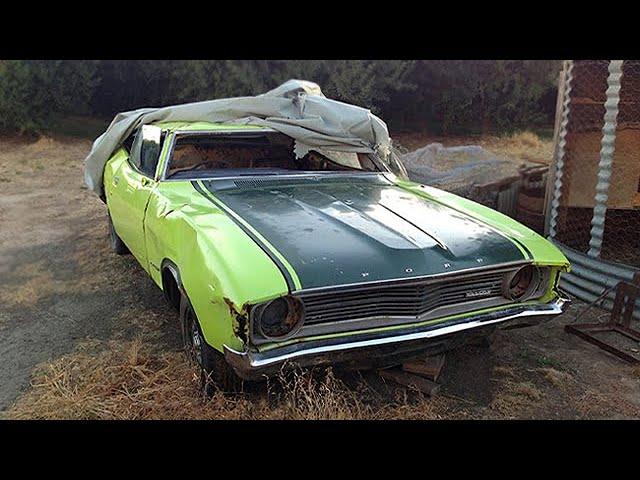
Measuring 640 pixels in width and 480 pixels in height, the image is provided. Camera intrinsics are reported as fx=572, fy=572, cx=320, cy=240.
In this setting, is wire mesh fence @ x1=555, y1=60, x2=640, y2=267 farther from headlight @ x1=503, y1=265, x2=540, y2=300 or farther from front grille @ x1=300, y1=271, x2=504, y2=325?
front grille @ x1=300, y1=271, x2=504, y2=325

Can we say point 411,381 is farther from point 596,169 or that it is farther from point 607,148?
point 596,169

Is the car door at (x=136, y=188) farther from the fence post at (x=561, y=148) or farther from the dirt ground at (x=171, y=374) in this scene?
the fence post at (x=561, y=148)

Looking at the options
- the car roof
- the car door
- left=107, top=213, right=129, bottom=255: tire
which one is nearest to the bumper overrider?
the car door

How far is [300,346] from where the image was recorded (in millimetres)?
2746

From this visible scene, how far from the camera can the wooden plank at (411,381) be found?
3.30 m

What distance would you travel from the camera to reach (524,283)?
3.39 meters

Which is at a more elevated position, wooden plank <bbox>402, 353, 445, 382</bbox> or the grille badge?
the grille badge

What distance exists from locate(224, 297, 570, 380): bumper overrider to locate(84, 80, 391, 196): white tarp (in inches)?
89.3

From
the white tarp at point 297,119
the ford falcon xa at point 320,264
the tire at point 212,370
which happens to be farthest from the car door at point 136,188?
the tire at point 212,370

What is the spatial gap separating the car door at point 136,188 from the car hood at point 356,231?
52 centimetres

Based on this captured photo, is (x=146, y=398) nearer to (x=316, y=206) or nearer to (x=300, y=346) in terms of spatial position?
(x=300, y=346)

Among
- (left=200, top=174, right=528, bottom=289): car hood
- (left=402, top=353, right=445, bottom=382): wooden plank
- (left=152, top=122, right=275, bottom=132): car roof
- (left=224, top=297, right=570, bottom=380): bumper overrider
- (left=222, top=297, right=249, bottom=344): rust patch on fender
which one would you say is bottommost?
(left=402, top=353, right=445, bottom=382): wooden plank

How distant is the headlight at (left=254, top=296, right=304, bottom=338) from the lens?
9.09 ft

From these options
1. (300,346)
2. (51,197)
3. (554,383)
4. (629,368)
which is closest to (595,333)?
(629,368)
